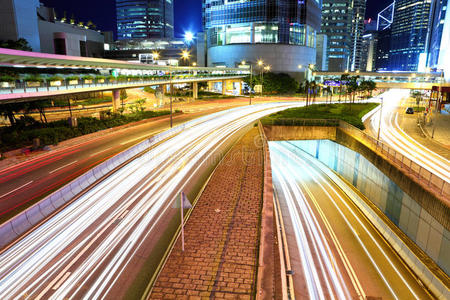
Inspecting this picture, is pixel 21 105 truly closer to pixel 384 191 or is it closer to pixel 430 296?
pixel 384 191

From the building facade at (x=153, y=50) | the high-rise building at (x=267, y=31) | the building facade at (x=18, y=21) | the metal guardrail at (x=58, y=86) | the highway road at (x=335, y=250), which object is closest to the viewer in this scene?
the highway road at (x=335, y=250)

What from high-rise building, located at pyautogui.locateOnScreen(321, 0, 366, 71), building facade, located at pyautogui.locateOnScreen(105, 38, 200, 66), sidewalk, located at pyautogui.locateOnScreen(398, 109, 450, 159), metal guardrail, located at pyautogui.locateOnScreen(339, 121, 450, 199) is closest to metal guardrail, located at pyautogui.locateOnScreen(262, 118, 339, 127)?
metal guardrail, located at pyautogui.locateOnScreen(339, 121, 450, 199)

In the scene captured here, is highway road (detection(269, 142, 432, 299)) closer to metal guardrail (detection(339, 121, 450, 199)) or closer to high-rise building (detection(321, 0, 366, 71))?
metal guardrail (detection(339, 121, 450, 199))

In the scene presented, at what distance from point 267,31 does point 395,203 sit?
93.6 meters

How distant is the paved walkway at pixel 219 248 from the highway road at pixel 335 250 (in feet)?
14.6

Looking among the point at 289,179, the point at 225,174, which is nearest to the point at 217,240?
the point at 225,174

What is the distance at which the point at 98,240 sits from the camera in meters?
12.4

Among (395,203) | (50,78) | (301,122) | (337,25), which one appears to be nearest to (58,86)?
(50,78)

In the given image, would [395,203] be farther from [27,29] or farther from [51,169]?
[27,29]

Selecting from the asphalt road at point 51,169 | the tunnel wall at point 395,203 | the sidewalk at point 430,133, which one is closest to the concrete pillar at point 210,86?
the sidewalk at point 430,133

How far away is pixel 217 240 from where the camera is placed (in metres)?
12.5

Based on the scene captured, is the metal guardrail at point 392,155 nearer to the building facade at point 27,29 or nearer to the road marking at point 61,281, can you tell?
the road marking at point 61,281

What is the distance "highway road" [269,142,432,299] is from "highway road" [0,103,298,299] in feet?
26.4

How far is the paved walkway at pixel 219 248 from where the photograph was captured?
9680 millimetres
